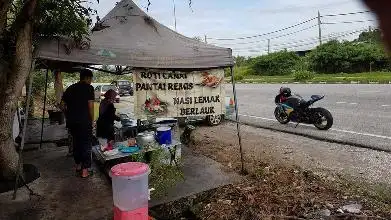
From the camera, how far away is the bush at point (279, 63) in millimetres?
46188

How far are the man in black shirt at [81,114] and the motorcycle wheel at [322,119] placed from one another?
21.8 feet

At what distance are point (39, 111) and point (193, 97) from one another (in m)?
15.5

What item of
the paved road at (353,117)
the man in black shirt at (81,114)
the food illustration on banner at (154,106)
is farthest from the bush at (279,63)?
the man in black shirt at (81,114)

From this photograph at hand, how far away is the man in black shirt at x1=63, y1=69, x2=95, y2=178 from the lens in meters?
5.94

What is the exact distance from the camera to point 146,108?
625cm

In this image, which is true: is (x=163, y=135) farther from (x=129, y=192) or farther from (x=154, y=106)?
(x=129, y=192)

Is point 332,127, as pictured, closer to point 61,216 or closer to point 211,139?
point 211,139

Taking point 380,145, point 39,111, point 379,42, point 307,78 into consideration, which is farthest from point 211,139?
point 307,78

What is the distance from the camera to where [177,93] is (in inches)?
256

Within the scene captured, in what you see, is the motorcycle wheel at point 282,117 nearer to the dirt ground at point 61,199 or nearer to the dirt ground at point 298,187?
the dirt ground at point 298,187

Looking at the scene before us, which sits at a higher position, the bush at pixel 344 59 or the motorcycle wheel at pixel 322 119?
the bush at pixel 344 59

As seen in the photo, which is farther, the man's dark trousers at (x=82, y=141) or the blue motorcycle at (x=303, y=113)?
the blue motorcycle at (x=303, y=113)

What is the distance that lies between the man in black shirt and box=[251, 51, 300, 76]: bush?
137 feet

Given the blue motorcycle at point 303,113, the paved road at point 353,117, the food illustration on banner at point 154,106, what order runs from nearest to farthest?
the food illustration on banner at point 154,106, the paved road at point 353,117, the blue motorcycle at point 303,113
